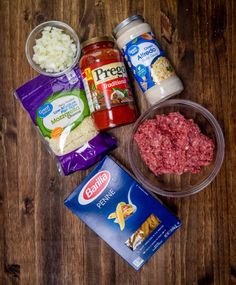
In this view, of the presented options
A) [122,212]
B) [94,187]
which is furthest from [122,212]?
[94,187]

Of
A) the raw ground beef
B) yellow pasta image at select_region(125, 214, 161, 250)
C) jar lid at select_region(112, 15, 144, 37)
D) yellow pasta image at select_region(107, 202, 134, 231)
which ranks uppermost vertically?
jar lid at select_region(112, 15, 144, 37)

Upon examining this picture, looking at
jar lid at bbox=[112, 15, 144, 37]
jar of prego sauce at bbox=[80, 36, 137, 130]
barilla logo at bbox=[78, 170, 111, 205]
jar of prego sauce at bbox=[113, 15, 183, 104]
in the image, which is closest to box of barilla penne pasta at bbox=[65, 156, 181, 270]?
barilla logo at bbox=[78, 170, 111, 205]

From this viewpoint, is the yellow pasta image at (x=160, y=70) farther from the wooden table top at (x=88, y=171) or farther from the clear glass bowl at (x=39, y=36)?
the clear glass bowl at (x=39, y=36)

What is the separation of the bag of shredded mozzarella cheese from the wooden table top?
5 cm

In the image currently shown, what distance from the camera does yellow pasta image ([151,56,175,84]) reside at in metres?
1.07

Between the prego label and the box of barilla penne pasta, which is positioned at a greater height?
the prego label

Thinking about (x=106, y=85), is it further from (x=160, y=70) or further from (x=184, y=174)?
(x=184, y=174)

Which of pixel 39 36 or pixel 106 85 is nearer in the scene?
pixel 106 85

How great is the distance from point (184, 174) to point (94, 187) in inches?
10.9

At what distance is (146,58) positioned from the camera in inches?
42.0

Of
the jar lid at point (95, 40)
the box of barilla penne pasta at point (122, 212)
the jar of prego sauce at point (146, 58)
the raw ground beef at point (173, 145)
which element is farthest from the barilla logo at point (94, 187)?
the jar lid at point (95, 40)

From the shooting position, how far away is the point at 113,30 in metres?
1.09

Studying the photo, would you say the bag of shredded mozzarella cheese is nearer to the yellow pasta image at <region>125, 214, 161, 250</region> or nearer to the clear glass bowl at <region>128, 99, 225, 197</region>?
the clear glass bowl at <region>128, 99, 225, 197</region>

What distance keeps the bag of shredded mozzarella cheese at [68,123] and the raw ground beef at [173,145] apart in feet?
0.38
